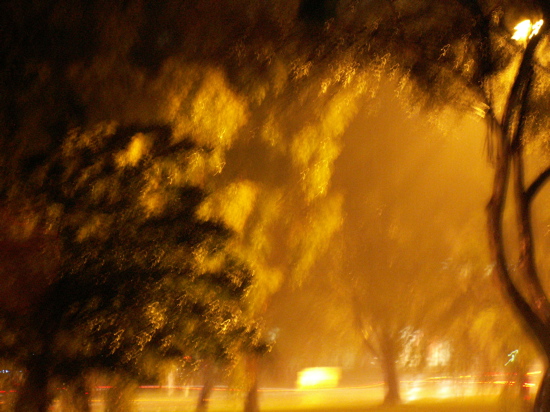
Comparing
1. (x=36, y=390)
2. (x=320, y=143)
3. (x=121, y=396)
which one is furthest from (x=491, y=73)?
(x=36, y=390)

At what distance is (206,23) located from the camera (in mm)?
10180

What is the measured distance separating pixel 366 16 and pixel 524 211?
3.56 meters

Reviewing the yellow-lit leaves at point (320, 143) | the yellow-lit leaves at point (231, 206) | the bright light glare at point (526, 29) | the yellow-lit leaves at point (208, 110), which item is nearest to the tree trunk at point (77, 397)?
the yellow-lit leaves at point (231, 206)

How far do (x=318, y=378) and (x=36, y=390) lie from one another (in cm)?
3636

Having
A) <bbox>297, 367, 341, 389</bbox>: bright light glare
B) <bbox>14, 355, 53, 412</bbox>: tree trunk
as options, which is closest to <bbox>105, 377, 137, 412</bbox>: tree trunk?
<bbox>14, 355, 53, 412</bbox>: tree trunk

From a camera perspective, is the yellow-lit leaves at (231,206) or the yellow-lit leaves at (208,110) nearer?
the yellow-lit leaves at (231,206)

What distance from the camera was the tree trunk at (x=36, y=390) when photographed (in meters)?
8.25

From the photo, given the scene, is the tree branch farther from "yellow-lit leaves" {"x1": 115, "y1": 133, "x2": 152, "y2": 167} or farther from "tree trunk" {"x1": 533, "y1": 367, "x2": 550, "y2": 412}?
"yellow-lit leaves" {"x1": 115, "y1": 133, "x2": 152, "y2": 167}

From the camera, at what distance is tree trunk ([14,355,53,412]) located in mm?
8250

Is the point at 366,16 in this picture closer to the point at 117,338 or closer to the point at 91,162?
the point at 91,162

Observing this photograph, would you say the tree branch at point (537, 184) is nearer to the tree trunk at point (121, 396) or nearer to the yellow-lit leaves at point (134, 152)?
the yellow-lit leaves at point (134, 152)

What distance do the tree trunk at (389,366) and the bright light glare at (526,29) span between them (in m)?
13.9

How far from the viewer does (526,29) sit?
32.0ft

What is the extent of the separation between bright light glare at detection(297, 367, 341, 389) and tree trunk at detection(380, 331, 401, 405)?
17.7 meters
